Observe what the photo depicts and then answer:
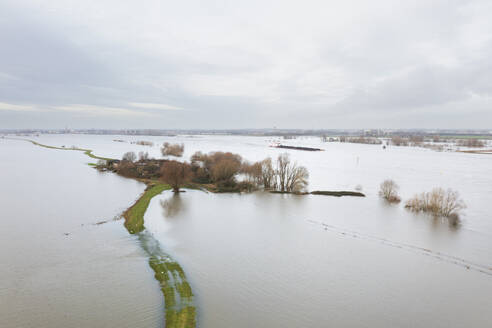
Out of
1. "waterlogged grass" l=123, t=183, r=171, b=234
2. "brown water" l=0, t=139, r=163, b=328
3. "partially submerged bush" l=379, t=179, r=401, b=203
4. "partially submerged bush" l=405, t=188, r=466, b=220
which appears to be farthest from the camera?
"partially submerged bush" l=379, t=179, r=401, b=203

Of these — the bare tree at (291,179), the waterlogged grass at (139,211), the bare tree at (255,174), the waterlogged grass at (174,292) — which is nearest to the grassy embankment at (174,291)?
the waterlogged grass at (174,292)

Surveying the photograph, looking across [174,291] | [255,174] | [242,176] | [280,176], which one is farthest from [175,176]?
[174,291]

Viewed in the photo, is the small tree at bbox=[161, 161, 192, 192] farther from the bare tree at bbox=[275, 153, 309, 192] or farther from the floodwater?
the bare tree at bbox=[275, 153, 309, 192]

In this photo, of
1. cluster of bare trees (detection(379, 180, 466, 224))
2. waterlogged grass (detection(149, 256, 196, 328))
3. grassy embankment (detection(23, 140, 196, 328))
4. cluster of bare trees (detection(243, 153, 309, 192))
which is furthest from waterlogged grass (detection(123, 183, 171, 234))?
cluster of bare trees (detection(379, 180, 466, 224))

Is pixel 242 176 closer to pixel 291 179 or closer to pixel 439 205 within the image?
pixel 291 179

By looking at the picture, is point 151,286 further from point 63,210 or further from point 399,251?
point 63,210

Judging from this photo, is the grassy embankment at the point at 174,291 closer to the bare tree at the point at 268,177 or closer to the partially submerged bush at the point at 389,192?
the bare tree at the point at 268,177
